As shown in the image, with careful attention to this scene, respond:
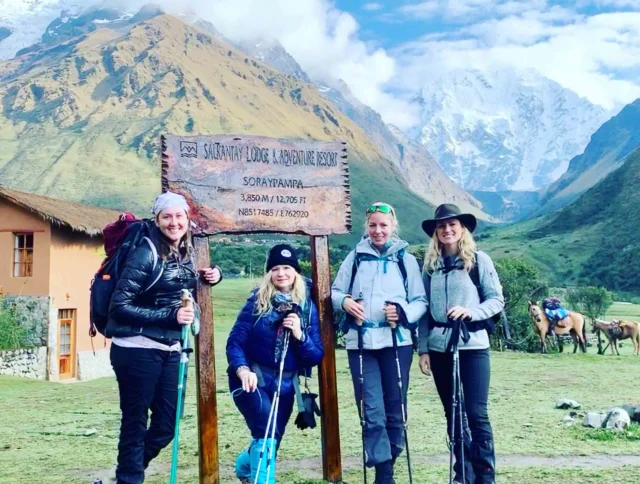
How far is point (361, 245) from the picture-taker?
17.7 ft

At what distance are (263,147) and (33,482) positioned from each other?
3420 millimetres

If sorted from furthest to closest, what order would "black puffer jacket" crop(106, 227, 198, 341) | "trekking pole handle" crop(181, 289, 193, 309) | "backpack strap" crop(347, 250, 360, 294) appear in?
"backpack strap" crop(347, 250, 360, 294)
"trekking pole handle" crop(181, 289, 193, 309)
"black puffer jacket" crop(106, 227, 198, 341)

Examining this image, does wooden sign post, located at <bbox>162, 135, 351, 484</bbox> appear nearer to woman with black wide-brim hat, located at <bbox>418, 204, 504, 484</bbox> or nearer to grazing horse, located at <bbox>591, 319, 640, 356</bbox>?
woman with black wide-brim hat, located at <bbox>418, 204, 504, 484</bbox>

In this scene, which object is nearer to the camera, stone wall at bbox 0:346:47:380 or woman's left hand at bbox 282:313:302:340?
woman's left hand at bbox 282:313:302:340

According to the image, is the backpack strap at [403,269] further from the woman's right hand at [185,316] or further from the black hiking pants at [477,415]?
the woman's right hand at [185,316]

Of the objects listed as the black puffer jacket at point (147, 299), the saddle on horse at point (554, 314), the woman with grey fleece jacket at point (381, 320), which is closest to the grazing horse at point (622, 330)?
the saddle on horse at point (554, 314)

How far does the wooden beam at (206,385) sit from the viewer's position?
5.48 meters

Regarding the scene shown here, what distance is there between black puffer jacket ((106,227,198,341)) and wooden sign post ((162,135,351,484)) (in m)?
0.98

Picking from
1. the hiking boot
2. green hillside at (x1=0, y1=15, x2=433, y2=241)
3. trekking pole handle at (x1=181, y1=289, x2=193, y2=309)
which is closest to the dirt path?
the hiking boot

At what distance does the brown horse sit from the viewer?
21.9m

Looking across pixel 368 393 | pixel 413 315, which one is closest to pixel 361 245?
pixel 413 315

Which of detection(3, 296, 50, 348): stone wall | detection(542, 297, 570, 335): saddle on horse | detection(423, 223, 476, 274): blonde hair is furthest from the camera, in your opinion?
detection(542, 297, 570, 335): saddle on horse

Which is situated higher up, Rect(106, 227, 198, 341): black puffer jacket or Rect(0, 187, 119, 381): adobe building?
Rect(0, 187, 119, 381): adobe building

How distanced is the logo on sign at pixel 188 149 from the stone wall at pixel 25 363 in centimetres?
1486
